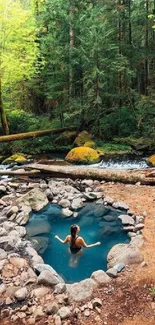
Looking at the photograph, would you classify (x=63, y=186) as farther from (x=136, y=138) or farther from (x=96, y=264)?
(x=136, y=138)

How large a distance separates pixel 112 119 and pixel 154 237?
434 inches

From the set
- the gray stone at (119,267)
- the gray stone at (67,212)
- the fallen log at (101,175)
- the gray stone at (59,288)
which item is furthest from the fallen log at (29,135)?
the gray stone at (59,288)

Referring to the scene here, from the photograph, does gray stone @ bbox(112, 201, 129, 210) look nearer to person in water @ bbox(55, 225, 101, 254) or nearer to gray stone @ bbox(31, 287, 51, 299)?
person in water @ bbox(55, 225, 101, 254)

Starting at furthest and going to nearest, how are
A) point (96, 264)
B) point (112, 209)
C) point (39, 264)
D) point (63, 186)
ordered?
1. point (63, 186)
2. point (112, 209)
3. point (96, 264)
4. point (39, 264)

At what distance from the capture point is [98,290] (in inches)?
205

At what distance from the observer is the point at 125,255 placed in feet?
20.2

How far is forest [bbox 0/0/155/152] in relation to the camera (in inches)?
614

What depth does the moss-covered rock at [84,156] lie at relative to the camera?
14055mm

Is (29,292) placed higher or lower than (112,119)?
lower

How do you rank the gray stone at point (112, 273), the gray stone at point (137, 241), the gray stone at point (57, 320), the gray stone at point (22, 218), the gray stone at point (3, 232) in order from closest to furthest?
the gray stone at point (57, 320) < the gray stone at point (112, 273) < the gray stone at point (137, 241) < the gray stone at point (3, 232) < the gray stone at point (22, 218)

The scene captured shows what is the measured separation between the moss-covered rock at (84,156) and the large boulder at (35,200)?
15.8ft

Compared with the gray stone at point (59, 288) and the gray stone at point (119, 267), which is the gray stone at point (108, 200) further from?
the gray stone at point (59, 288)

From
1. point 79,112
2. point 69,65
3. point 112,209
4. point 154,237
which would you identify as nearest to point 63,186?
point 112,209

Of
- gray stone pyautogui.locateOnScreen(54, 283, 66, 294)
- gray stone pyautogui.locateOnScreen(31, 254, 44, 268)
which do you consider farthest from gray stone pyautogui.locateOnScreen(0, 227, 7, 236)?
gray stone pyautogui.locateOnScreen(54, 283, 66, 294)
